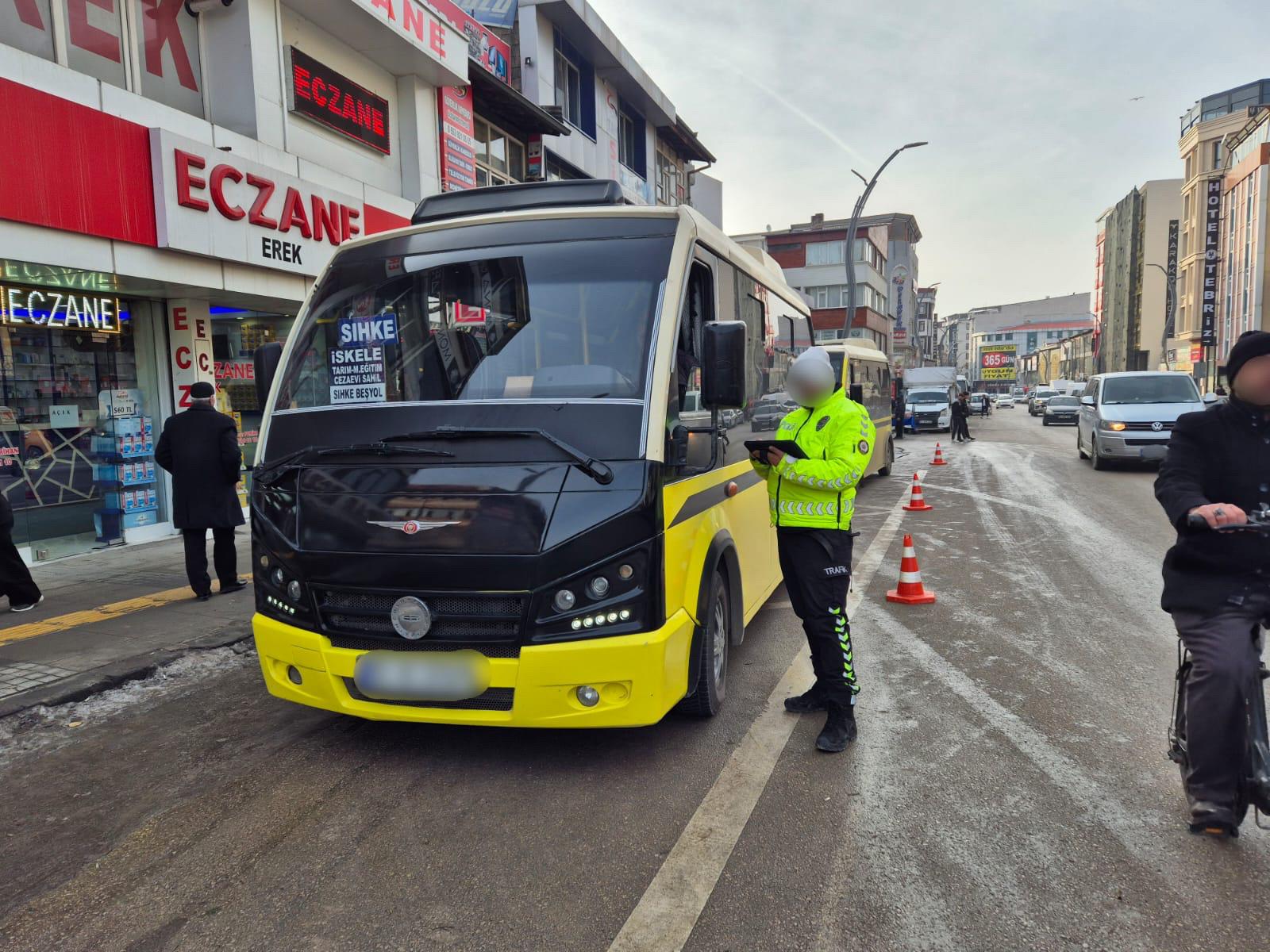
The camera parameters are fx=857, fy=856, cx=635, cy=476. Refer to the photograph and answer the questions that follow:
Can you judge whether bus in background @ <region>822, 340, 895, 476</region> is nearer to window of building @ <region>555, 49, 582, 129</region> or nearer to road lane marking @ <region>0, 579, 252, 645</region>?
window of building @ <region>555, 49, 582, 129</region>

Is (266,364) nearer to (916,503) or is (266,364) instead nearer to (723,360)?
(723,360)

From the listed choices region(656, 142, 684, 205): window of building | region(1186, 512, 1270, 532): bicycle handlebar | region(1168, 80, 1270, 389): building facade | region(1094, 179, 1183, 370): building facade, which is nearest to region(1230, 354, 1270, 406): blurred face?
region(1186, 512, 1270, 532): bicycle handlebar

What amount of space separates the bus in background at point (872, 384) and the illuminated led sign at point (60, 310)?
31.6ft

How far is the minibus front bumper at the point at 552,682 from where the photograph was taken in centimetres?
341

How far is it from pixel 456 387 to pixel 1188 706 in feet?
10.6

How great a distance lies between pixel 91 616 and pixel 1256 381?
297 inches

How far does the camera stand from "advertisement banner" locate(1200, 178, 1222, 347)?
55625 mm

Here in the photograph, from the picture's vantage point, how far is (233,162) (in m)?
9.54

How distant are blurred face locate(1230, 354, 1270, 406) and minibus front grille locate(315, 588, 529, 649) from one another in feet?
8.79

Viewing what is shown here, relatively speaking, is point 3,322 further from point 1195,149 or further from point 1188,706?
point 1195,149

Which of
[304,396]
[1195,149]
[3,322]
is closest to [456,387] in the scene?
[304,396]

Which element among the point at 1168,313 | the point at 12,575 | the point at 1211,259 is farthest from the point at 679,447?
the point at 1211,259

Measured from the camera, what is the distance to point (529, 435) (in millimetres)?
3621

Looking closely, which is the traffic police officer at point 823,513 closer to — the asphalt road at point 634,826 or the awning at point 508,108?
the asphalt road at point 634,826
